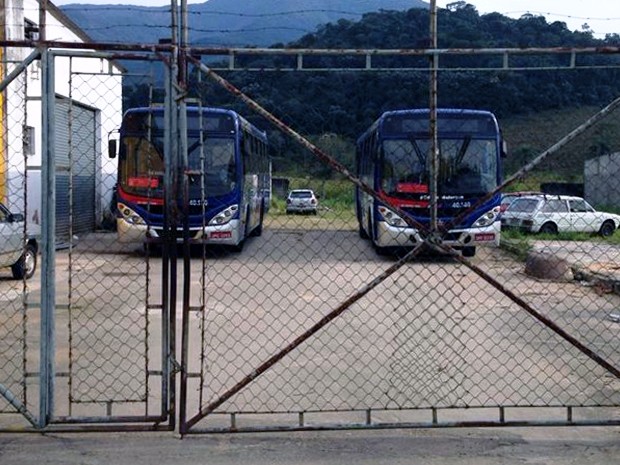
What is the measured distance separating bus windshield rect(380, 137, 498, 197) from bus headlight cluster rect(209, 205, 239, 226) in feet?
11.8

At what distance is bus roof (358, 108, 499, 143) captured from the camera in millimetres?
18172

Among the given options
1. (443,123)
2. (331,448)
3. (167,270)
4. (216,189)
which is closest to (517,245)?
(443,123)

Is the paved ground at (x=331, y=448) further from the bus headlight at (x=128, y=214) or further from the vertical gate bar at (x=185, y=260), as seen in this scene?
the bus headlight at (x=128, y=214)

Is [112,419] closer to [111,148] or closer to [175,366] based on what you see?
[175,366]

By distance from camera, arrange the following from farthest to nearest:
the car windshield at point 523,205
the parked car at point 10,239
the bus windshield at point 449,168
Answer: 1. the car windshield at point 523,205
2. the bus windshield at point 449,168
3. the parked car at point 10,239

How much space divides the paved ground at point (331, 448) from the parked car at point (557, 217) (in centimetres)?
2503

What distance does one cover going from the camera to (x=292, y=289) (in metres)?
13.0

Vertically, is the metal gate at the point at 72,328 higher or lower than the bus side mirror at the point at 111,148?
lower

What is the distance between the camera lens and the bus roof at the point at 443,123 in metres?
18.2

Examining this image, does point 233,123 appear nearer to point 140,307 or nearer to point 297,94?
point 140,307

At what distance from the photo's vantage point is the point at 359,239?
75.8ft

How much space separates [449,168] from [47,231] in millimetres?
13239

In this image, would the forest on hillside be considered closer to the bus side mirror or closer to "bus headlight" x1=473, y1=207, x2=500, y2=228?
"bus headlight" x1=473, y1=207, x2=500, y2=228

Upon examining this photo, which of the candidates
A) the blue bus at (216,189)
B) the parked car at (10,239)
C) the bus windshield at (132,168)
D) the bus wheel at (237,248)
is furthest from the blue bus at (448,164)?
the parked car at (10,239)
